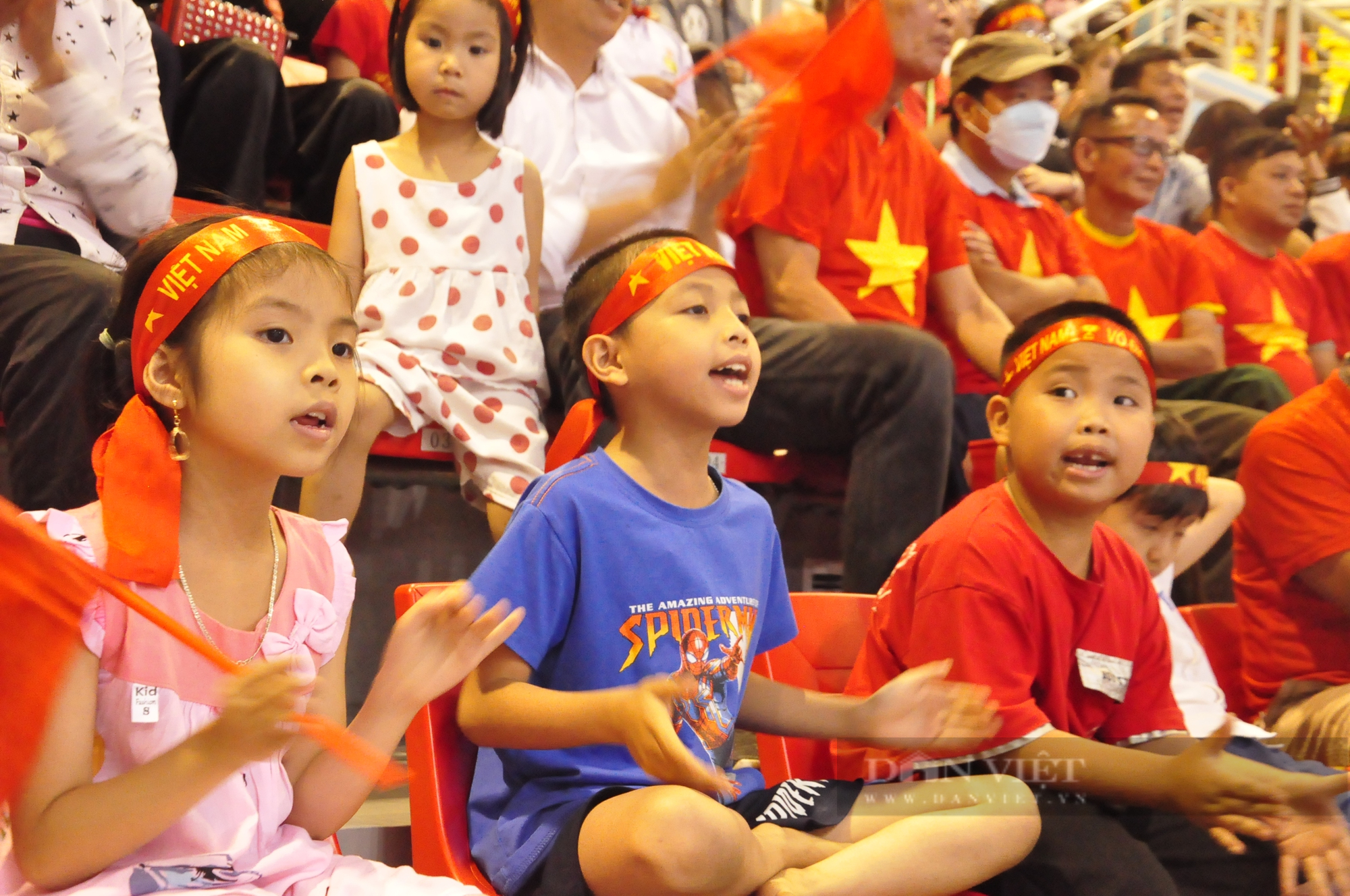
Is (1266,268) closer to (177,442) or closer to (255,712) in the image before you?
(177,442)

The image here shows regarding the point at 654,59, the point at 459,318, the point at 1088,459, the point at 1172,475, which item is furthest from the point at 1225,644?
the point at 654,59

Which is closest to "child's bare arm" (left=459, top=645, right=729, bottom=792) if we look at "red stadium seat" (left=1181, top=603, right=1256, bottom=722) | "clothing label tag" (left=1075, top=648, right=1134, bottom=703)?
"clothing label tag" (left=1075, top=648, right=1134, bottom=703)

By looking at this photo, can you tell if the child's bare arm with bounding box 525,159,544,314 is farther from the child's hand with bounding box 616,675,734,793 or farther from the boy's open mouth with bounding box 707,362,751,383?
the child's hand with bounding box 616,675,734,793

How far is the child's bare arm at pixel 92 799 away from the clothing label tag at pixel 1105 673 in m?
1.08

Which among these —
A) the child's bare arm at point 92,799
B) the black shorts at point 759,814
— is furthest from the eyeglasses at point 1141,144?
the child's bare arm at point 92,799

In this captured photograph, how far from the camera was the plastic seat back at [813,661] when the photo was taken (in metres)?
1.82

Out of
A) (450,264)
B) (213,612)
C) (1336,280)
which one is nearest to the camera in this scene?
(213,612)

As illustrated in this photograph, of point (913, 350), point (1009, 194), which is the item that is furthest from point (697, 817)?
point (1009, 194)

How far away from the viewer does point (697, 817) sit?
1.26 meters

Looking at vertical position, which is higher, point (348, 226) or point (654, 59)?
point (654, 59)

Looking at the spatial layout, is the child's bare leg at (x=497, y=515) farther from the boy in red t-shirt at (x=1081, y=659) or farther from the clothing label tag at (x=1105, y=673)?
the clothing label tag at (x=1105, y=673)

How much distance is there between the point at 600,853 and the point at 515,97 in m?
1.96

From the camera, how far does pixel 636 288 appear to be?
168cm

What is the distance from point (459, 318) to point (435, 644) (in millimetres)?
1127
